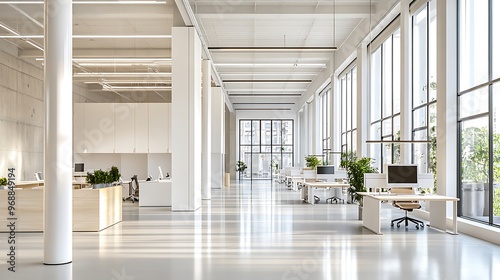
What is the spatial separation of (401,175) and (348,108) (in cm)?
1112

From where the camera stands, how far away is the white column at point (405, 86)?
13.2 m

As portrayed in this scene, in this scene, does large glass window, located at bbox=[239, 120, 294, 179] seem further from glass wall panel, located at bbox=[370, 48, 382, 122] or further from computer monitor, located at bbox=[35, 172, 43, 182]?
computer monitor, located at bbox=[35, 172, 43, 182]

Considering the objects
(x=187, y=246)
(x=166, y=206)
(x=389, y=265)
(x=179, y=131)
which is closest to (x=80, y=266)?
(x=187, y=246)

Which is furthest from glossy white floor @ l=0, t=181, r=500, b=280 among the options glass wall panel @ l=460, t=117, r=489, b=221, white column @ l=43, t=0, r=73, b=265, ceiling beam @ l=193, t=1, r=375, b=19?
ceiling beam @ l=193, t=1, r=375, b=19

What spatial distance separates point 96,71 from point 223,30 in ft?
16.4

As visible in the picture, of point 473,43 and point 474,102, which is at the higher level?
point 473,43

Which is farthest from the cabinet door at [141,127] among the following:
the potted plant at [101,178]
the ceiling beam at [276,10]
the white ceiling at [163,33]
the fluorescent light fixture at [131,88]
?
the potted plant at [101,178]

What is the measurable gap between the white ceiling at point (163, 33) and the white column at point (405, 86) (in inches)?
63.6

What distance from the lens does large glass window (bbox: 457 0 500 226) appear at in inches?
358

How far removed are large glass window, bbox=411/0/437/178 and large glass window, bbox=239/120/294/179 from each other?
76.3 ft

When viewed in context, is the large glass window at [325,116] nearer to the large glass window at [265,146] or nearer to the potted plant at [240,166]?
the large glass window at [265,146]

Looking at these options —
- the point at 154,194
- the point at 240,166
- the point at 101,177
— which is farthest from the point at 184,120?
the point at 240,166

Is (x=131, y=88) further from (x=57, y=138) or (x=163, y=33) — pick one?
(x=57, y=138)

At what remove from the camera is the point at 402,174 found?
33.6ft
